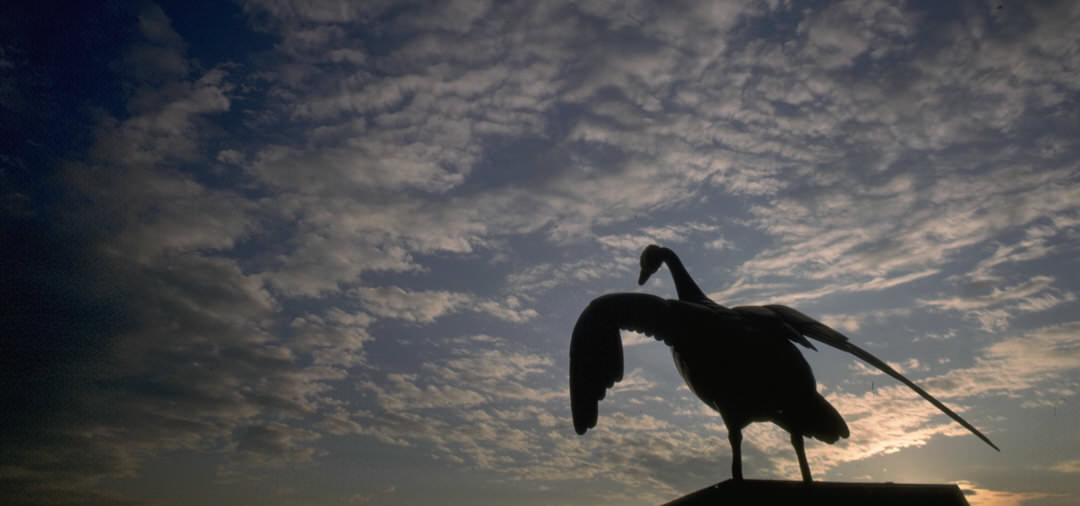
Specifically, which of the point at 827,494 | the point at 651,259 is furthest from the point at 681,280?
the point at 827,494

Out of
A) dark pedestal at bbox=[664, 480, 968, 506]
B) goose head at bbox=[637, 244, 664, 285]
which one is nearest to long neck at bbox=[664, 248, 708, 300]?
goose head at bbox=[637, 244, 664, 285]

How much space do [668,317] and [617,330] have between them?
1.63 feet

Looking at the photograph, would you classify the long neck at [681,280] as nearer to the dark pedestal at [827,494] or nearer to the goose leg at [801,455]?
the goose leg at [801,455]

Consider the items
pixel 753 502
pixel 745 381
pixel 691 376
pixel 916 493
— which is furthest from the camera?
pixel 691 376

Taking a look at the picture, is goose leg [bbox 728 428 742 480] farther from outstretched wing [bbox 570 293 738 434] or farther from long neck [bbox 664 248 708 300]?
long neck [bbox 664 248 708 300]

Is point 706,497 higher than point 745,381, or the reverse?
point 745,381

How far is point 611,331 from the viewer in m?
4.83

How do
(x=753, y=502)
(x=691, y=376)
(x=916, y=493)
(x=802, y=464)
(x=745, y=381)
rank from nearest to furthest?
(x=916, y=493) → (x=753, y=502) → (x=802, y=464) → (x=745, y=381) → (x=691, y=376)

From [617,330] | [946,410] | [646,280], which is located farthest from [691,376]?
[646,280]

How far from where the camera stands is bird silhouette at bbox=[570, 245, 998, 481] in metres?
4.65

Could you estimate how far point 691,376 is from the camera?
523 cm

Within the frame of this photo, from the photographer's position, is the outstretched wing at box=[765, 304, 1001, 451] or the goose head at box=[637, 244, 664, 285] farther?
the goose head at box=[637, 244, 664, 285]

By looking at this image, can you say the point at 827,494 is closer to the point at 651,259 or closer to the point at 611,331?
the point at 611,331

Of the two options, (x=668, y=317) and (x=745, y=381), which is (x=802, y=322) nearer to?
(x=745, y=381)
